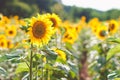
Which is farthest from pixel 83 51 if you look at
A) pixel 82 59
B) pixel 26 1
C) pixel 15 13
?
pixel 26 1

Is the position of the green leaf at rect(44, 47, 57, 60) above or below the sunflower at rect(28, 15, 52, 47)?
below

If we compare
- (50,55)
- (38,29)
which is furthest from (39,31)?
(50,55)

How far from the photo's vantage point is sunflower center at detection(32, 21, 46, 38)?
2820mm

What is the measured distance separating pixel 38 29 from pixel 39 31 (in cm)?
2

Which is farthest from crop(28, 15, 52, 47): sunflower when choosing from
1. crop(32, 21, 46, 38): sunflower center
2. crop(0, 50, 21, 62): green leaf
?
crop(0, 50, 21, 62): green leaf

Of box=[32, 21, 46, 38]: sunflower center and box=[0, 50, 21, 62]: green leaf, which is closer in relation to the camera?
box=[0, 50, 21, 62]: green leaf

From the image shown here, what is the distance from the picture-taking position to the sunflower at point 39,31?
9.22ft

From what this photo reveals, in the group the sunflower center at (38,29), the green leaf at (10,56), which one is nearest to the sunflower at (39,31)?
the sunflower center at (38,29)

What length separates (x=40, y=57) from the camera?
9.99 feet

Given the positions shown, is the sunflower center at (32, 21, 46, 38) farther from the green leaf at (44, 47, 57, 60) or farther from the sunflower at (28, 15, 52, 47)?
the green leaf at (44, 47, 57, 60)

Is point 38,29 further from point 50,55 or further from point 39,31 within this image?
point 50,55

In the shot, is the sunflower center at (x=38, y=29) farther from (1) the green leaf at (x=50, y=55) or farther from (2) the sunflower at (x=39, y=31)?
(1) the green leaf at (x=50, y=55)

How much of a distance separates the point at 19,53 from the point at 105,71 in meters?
2.06

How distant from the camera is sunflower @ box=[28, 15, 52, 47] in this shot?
2.81 metres
